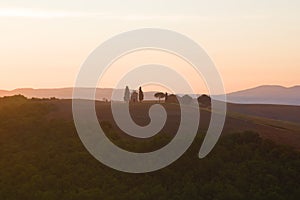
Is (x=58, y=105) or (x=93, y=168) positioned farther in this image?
(x=58, y=105)

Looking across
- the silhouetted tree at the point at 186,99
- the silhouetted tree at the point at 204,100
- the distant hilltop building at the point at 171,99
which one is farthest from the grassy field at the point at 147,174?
the silhouetted tree at the point at 186,99

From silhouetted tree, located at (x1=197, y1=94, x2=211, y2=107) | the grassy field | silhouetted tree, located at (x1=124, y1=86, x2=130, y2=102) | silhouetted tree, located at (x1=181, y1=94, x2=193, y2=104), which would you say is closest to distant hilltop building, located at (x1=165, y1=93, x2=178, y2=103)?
silhouetted tree, located at (x1=181, y1=94, x2=193, y2=104)

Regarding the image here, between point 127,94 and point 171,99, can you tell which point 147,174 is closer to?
point 127,94

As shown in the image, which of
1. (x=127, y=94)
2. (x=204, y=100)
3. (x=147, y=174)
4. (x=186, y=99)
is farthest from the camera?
(x=186, y=99)

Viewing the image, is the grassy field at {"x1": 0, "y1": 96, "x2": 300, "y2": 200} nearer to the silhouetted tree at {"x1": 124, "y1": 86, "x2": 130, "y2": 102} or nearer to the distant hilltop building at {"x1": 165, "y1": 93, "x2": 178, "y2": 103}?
the silhouetted tree at {"x1": 124, "y1": 86, "x2": 130, "y2": 102}

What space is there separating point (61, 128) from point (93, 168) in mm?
15629

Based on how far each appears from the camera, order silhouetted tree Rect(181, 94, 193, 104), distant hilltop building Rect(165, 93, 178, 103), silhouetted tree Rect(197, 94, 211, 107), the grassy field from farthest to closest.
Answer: silhouetted tree Rect(181, 94, 193, 104)
distant hilltop building Rect(165, 93, 178, 103)
silhouetted tree Rect(197, 94, 211, 107)
the grassy field

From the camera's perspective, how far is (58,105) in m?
93.7

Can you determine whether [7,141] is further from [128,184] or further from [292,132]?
[292,132]

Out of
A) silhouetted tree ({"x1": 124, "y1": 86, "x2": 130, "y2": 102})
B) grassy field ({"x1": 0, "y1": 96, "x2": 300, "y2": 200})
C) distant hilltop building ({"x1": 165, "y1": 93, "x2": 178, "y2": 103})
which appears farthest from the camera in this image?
distant hilltop building ({"x1": 165, "y1": 93, "x2": 178, "y2": 103})

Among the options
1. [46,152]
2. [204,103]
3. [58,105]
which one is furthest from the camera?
[204,103]

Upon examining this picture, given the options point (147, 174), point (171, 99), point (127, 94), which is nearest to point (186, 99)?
point (171, 99)

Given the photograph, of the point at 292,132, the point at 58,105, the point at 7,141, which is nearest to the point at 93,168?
the point at 7,141

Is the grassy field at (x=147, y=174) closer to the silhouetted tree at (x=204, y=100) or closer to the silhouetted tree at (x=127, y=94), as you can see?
the silhouetted tree at (x=204, y=100)
